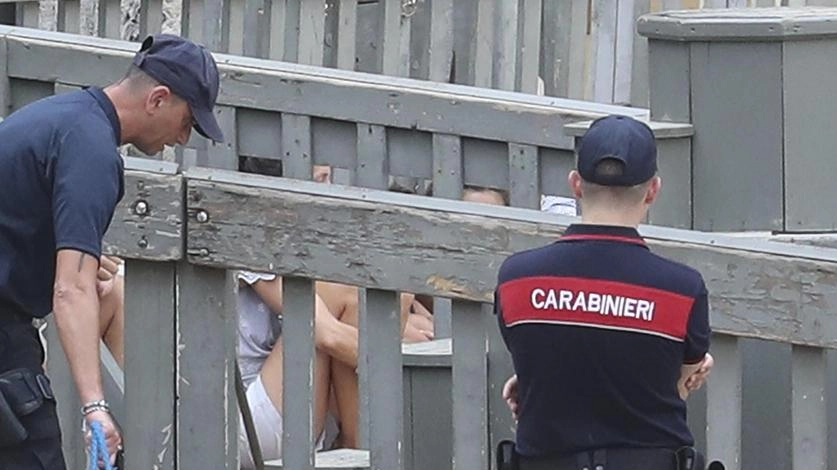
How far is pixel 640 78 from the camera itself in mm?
7664

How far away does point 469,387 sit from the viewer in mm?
3994

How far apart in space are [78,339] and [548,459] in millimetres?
1075

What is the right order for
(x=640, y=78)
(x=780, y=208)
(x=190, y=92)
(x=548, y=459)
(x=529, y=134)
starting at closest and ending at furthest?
(x=548, y=459) → (x=190, y=92) → (x=780, y=208) → (x=529, y=134) → (x=640, y=78)

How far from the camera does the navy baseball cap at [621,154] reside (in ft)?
11.7

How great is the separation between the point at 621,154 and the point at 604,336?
0.36 metres

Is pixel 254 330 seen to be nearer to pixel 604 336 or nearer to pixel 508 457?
pixel 508 457

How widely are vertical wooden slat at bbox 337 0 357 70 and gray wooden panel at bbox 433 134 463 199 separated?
210cm

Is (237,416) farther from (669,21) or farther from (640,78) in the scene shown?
(640,78)

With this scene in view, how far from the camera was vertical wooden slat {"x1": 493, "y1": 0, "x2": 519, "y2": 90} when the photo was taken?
7.73m

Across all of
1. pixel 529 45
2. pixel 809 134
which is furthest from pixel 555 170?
pixel 529 45

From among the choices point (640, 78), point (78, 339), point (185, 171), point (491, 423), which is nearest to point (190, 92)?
point (185, 171)

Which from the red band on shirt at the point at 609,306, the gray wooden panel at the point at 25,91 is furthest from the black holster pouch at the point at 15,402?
the gray wooden panel at the point at 25,91

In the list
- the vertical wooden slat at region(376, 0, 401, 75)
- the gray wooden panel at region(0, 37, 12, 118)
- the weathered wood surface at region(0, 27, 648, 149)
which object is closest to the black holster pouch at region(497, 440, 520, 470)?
the weathered wood surface at region(0, 27, 648, 149)

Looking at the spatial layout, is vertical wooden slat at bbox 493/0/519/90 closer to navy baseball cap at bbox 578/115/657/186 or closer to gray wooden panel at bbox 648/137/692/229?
gray wooden panel at bbox 648/137/692/229
